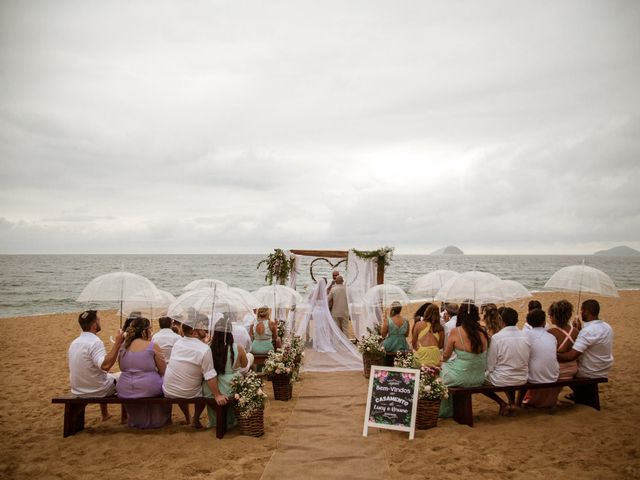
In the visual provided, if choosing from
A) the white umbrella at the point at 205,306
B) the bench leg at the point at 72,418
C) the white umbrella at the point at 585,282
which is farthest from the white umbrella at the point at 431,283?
the bench leg at the point at 72,418

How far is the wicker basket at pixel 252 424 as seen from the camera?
5.27m

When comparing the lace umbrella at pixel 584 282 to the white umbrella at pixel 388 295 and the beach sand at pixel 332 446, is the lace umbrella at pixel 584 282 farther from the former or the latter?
the white umbrella at pixel 388 295

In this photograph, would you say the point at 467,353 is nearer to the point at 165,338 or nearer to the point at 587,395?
the point at 587,395

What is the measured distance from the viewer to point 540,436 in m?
5.21

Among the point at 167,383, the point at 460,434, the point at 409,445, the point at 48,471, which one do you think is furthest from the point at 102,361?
the point at 460,434

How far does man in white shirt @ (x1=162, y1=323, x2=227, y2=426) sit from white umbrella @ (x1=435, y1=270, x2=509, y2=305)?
341 cm

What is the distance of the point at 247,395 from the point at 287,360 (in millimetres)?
2138

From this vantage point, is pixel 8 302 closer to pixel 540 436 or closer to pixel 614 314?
pixel 540 436

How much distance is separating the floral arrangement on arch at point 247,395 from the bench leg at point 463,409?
8.67 ft

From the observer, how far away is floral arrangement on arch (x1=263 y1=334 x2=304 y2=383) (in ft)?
22.4

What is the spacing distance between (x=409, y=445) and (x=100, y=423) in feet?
14.0

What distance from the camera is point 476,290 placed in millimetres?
6199

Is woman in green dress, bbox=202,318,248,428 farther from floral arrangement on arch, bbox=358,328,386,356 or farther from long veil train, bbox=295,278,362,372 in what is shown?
long veil train, bbox=295,278,362,372

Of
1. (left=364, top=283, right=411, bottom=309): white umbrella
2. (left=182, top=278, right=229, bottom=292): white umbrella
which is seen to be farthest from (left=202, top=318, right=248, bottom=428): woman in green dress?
(left=364, top=283, right=411, bottom=309): white umbrella
